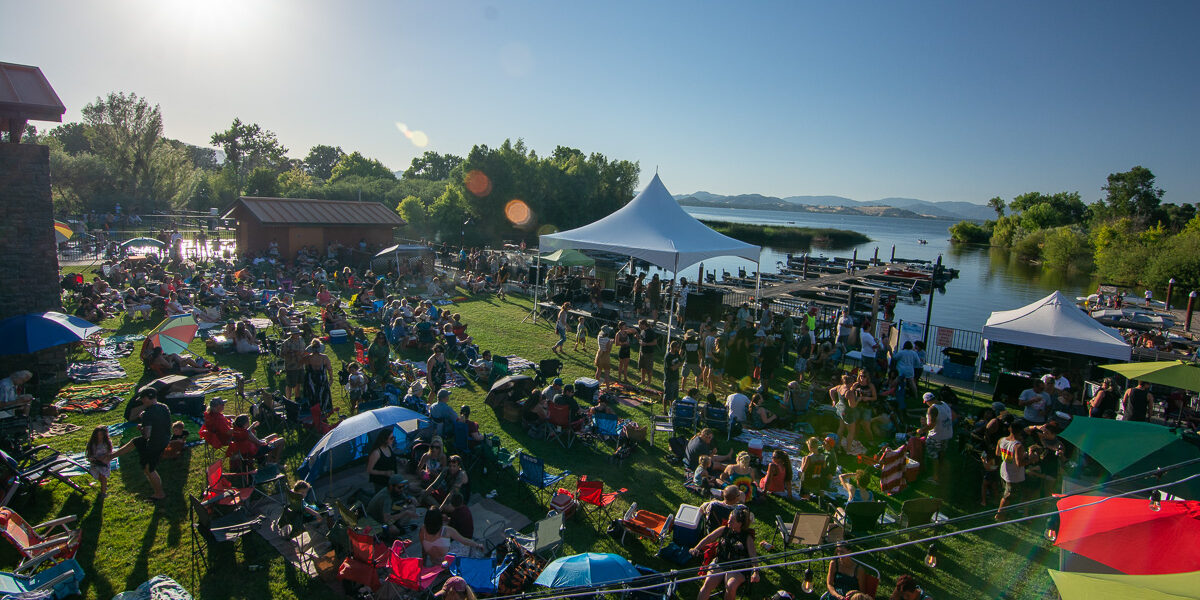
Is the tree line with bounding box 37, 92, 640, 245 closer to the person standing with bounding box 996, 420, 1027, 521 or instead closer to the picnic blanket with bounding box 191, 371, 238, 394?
the picnic blanket with bounding box 191, 371, 238, 394

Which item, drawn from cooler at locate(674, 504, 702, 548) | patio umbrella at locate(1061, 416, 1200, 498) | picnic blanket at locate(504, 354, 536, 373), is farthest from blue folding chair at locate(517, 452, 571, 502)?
patio umbrella at locate(1061, 416, 1200, 498)

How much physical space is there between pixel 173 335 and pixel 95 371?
74.3 inches

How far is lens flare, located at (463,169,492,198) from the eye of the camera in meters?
41.0

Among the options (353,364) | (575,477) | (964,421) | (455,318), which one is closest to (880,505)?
(575,477)

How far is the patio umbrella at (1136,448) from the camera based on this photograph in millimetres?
6574

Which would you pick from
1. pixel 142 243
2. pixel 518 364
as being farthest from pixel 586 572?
pixel 142 243

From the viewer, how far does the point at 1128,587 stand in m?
3.86

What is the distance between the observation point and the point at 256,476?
7.12 meters

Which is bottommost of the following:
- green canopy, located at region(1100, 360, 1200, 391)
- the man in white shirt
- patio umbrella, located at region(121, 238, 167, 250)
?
the man in white shirt

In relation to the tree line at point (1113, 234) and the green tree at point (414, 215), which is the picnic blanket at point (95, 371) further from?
the tree line at point (1113, 234)

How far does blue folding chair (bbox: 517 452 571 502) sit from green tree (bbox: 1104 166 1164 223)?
83.6 meters

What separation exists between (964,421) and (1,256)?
57.4ft

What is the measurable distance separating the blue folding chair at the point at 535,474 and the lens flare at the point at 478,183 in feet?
117

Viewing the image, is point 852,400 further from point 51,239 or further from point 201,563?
point 51,239
